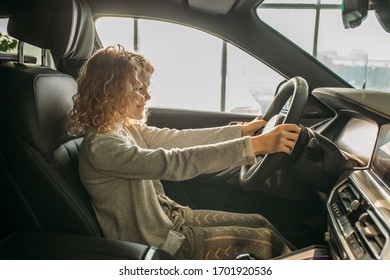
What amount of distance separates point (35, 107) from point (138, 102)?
0.25 meters

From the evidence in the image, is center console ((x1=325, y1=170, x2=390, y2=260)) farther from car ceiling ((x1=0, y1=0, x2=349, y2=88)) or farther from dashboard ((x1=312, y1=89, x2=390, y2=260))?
car ceiling ((x1=0, y1=0, x2=349, y2=88))

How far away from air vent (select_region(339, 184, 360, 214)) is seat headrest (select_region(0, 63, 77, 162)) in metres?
0.67

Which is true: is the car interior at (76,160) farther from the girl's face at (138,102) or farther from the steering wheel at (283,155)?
the girl's face at (138,102)

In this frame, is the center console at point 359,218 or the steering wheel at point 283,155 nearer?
the center console at point 359,218

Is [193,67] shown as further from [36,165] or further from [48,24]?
[36,165]

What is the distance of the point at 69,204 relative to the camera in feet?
2.77

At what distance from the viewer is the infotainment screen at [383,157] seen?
83cm

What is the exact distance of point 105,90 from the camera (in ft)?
3.08

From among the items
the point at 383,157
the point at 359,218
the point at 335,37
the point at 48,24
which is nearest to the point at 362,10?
the point at 335,37

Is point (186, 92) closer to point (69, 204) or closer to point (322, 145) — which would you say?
point (322, 145)

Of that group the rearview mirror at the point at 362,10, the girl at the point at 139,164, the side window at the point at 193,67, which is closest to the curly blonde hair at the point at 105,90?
the girl at the point at 139,164

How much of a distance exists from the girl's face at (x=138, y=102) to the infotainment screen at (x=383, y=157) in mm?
584
